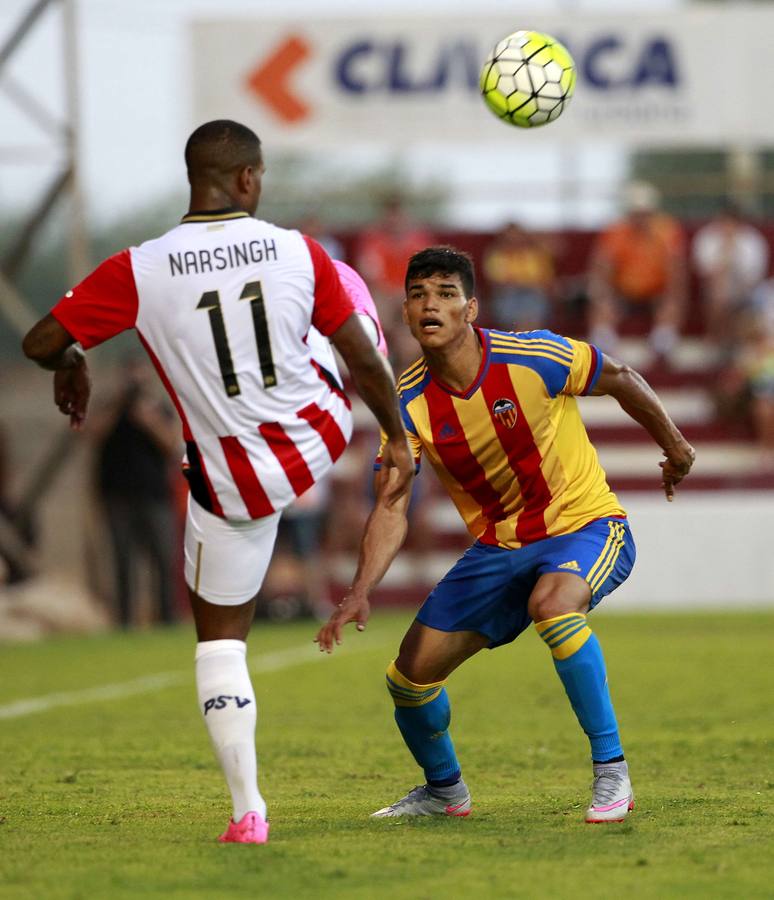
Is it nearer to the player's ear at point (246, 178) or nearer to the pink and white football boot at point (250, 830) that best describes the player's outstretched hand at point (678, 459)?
the player's ear at point (246, 178)

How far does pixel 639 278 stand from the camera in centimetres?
2028

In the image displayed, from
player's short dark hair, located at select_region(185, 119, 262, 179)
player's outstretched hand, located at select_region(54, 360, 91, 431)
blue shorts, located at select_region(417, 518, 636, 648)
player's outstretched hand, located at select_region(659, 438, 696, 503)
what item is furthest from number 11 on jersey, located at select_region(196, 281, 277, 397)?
player's outstretched hand, located at select_region(659, 438, 696, 503)

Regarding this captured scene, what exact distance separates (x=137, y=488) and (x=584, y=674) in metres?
11.9

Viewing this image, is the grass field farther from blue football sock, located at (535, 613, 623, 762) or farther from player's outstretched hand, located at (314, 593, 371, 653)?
player's outstretched hand, located at (314, 593, 371, 653)

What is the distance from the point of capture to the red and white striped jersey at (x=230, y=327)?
5.39 m

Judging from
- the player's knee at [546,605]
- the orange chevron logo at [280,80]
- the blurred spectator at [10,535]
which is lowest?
the blurred spectator at [10,535]

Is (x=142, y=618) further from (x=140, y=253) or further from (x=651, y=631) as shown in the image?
(x=140, y=253)

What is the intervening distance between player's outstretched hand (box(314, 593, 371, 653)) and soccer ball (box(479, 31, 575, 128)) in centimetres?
356

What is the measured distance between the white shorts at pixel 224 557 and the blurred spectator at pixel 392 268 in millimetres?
13163

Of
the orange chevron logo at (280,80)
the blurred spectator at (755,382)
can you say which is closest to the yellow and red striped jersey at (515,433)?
the blurred spectator at (755,382)

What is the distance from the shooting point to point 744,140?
2136 centimetres

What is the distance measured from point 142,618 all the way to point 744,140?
370 inches

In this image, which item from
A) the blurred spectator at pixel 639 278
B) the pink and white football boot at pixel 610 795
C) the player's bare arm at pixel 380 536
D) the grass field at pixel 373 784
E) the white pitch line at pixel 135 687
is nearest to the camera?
the grass field at pixel 373 784

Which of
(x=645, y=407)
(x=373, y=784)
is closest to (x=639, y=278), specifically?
(x=373, y=784)
